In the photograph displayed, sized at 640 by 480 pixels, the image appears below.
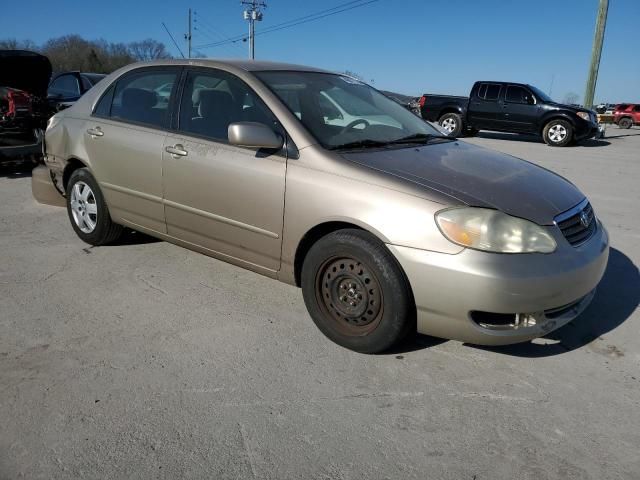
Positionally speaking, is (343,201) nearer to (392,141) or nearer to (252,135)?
(252,135)

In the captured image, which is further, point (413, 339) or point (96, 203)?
point (96, 203)

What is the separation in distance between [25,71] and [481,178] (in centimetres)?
764

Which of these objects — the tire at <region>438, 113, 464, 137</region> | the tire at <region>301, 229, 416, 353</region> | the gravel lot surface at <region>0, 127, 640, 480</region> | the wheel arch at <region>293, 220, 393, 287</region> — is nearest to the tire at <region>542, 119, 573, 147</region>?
the tire at <region>438, 113, 464, 137</region>

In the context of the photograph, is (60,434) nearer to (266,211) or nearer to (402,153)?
(266,211)

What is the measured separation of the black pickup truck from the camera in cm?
1512

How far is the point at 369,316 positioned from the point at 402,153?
3.47ft

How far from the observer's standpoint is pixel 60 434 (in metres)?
2.28

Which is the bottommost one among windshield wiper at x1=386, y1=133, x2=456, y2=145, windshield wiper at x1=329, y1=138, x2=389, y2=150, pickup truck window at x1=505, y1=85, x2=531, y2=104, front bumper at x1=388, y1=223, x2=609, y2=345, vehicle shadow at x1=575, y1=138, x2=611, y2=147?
front bumper at x1=388, y1=223, x2=609, y2=345

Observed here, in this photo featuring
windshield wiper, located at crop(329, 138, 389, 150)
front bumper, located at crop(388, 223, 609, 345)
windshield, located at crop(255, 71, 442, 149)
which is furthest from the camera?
windshield, located at crop(255, 71, 442, 149)

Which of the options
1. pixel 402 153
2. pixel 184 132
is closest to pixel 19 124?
pixel 184 132

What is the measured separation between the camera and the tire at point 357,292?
2.78m

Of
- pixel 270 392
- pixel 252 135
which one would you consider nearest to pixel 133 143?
pixel 252 135

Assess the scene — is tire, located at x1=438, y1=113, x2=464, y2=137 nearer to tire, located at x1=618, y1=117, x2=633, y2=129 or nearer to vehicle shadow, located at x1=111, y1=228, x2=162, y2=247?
vehicle shadow, located at x1=111, y1=228, x2=162, y2=247

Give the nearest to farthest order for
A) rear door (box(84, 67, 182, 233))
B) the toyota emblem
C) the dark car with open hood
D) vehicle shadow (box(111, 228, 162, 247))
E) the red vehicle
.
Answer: the toyota emblem
rear door (box(84, 67, 182, 233))
vehicle shadow (box(111, 228, 162, 247))
the dark car with open hood
the red vehicle
